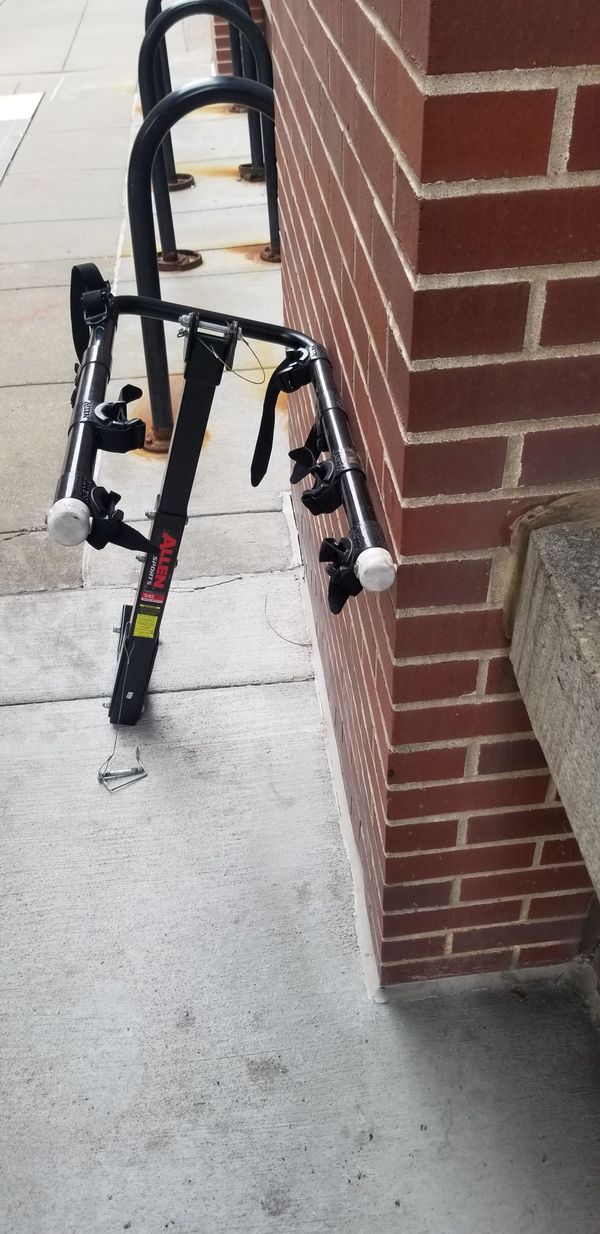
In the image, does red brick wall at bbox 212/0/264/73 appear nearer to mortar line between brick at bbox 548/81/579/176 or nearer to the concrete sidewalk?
the concrete sidewalk

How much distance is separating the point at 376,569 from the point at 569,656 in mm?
268

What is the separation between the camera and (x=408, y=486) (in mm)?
1272

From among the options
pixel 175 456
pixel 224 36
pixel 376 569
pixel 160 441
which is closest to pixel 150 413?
pixel 160 441

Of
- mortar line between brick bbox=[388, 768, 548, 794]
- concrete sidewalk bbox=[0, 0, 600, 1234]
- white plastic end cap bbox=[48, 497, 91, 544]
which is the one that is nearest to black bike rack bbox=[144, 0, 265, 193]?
concrete sidewalk bbox=[0, 0, 600, 1234]

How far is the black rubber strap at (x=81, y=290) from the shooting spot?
201 centimetres

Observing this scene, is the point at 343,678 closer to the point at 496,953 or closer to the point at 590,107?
the point at 496,953

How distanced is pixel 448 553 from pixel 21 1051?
1.32 meters

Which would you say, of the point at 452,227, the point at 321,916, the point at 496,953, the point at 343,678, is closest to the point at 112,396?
the point at 343,678

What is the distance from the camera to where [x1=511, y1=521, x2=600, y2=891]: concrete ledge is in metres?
1.22

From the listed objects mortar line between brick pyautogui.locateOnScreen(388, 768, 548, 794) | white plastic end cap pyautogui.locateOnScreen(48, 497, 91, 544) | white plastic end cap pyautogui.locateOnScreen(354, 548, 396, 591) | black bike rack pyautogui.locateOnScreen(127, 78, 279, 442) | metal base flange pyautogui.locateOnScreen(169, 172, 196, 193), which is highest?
white plastic end cap pyautogui.locateOnScreen(354, 548, 396, 591)

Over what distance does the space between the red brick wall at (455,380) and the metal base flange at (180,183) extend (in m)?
4.70

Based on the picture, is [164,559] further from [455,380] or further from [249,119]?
[249,119]

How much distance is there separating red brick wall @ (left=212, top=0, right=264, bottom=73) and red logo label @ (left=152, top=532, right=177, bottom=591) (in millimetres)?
6751

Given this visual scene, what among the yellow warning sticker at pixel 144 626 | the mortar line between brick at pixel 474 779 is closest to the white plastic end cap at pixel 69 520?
the mortar line between brick at pixel 474 779
